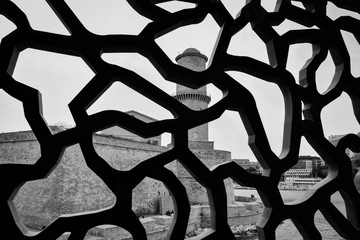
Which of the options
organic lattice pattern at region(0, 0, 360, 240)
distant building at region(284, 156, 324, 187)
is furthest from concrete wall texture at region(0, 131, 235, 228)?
distant building at region(284, 156, 324, 187)

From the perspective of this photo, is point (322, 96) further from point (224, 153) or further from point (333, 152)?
point (224, 153)

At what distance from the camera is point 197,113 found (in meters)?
1.95

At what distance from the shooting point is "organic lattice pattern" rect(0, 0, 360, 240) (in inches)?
61.3

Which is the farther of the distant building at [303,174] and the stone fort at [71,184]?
the distant building at [303,174]

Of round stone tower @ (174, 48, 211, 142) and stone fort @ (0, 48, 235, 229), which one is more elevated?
round stone tower @ (174, 48, 211, 142)

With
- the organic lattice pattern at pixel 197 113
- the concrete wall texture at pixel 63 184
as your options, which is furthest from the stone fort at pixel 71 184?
the organic lattice pattern at pixel 197 113

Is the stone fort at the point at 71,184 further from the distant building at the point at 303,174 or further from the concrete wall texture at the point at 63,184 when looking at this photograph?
the distant building at the point at 303,174

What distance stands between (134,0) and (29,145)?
13184mm

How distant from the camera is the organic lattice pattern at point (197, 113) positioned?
1557mm

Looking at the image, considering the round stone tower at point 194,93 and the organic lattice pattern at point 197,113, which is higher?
the round stone tower at point 194,93

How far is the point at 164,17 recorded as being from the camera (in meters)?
2.05

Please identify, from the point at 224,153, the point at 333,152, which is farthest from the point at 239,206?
the point at 333,152

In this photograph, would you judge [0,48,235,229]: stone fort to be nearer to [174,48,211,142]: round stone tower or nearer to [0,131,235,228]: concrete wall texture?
[0,131,235,228]: concrete wall texture

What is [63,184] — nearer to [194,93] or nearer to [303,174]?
[194,93]
